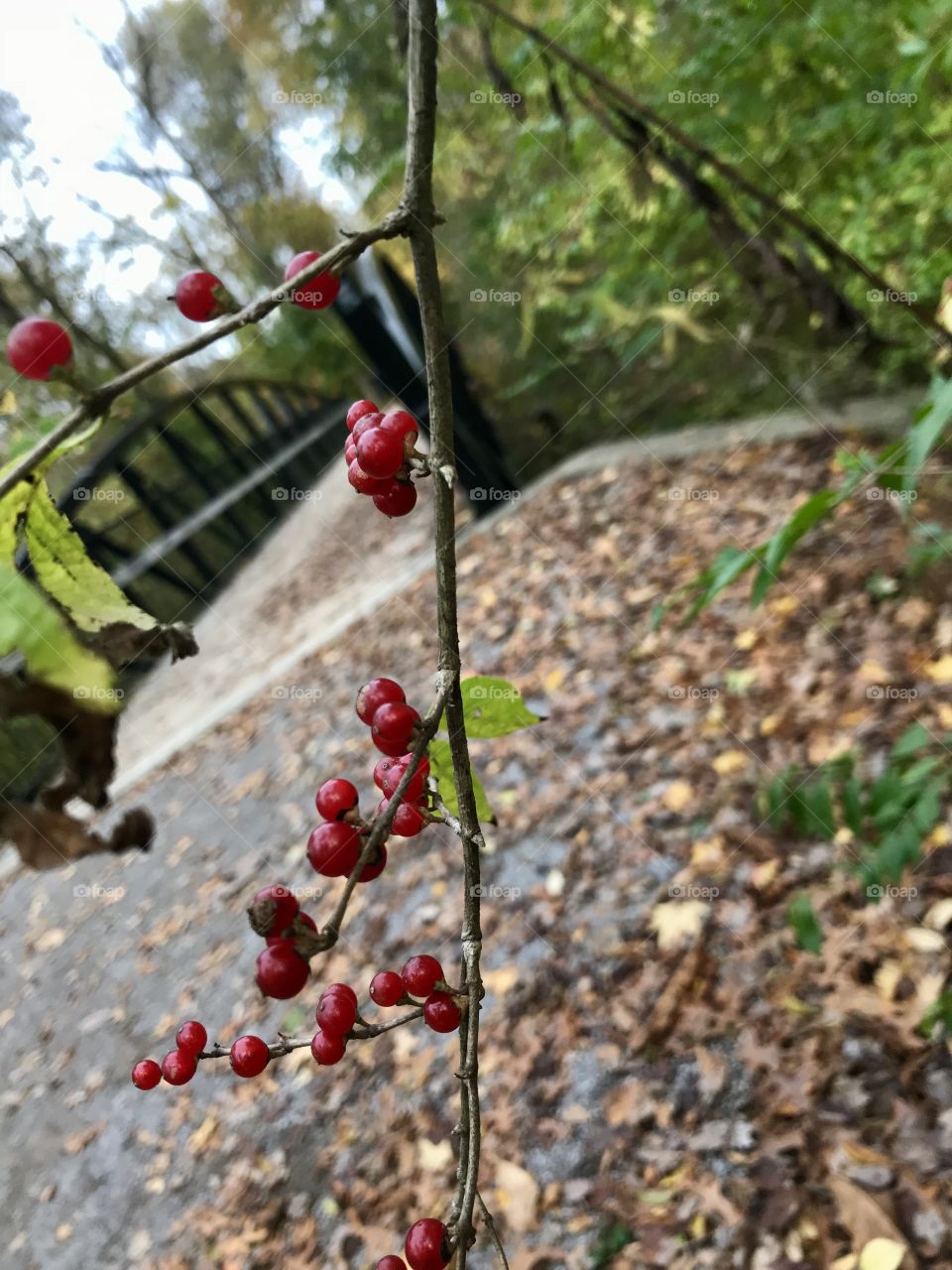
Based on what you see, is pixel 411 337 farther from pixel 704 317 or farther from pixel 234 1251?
pixel 234 1251

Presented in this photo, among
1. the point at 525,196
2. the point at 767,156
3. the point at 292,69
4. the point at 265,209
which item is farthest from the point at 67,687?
the point at 265,209

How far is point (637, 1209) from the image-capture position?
168cm

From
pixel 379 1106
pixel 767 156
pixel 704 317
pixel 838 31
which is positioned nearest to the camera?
pixel 379 1106

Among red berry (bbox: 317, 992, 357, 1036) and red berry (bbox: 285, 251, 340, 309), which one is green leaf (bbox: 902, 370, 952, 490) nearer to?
red berry (bbox: 285, 251, 340, 309)

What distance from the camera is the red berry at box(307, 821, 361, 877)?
1.86 feet

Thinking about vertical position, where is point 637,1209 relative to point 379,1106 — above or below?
below

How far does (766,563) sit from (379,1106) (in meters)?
1.73
